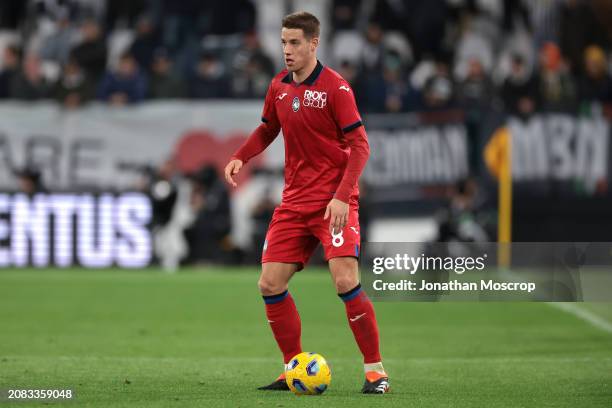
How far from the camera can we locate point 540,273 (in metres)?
7.70

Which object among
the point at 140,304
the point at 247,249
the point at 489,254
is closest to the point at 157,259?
the point at 247,249

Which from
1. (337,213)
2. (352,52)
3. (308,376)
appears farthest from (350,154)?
(352,52)

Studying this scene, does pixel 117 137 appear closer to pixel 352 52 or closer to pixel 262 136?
pixel 352 52

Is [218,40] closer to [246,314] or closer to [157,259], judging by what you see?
[157,259]

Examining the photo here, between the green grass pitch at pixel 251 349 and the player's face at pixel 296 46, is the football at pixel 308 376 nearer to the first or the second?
the green grass pitch at pixel 251 349

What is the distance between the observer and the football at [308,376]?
727cm

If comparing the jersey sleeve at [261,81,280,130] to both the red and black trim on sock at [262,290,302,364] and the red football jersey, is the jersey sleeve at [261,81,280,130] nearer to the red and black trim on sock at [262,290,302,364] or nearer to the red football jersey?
the red football jersey

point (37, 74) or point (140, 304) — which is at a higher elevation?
point (37, 74)

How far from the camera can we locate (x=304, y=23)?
720 centimetres

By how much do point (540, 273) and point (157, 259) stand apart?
12.8 meters

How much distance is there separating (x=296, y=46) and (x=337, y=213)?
1.02 metres

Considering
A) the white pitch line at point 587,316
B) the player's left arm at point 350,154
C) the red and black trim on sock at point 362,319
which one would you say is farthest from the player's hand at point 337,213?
the white pitch line at point 587,316

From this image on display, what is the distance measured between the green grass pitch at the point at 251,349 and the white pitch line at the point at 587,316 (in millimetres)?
146

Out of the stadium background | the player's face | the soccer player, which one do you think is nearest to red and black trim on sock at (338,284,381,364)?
the soccer player
